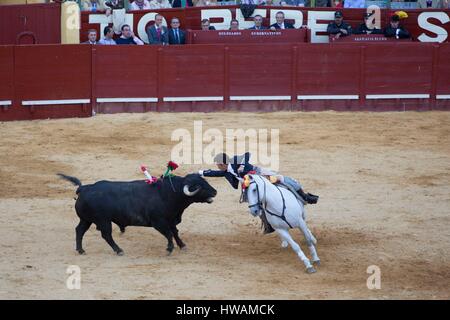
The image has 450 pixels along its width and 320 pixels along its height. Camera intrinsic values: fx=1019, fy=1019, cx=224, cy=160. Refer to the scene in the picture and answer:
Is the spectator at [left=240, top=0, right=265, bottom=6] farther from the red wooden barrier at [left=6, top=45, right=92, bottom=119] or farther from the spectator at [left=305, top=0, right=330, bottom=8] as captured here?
the red wooden barrier at [left=6, top=45, right=92, bottom=119]

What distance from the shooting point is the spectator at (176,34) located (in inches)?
722

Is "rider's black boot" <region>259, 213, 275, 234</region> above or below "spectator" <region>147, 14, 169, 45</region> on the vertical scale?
below

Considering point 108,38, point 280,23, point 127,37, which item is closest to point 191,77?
point 127,37

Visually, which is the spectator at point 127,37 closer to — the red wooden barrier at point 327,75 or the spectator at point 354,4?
the red wooden barrier at point 327,75

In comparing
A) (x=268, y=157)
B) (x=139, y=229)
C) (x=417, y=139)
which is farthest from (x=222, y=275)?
(x=417, y=139)

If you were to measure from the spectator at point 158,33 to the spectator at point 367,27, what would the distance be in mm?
3624

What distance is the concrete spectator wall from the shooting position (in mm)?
17359

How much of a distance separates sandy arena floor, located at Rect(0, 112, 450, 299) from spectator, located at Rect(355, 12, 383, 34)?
5.99 ft

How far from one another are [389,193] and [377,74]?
6.04 metres

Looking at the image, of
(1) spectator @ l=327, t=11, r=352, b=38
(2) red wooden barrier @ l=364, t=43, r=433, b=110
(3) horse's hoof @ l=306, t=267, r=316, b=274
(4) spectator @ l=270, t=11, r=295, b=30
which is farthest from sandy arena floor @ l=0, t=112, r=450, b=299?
(4) spectator @ l=270, t=11, r=295, b=30

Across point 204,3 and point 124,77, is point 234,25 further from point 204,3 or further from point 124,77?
point 124,77

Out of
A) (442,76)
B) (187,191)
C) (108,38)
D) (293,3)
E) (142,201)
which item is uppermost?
(293,3)

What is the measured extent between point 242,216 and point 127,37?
7.32m

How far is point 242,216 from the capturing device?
11.7 m
